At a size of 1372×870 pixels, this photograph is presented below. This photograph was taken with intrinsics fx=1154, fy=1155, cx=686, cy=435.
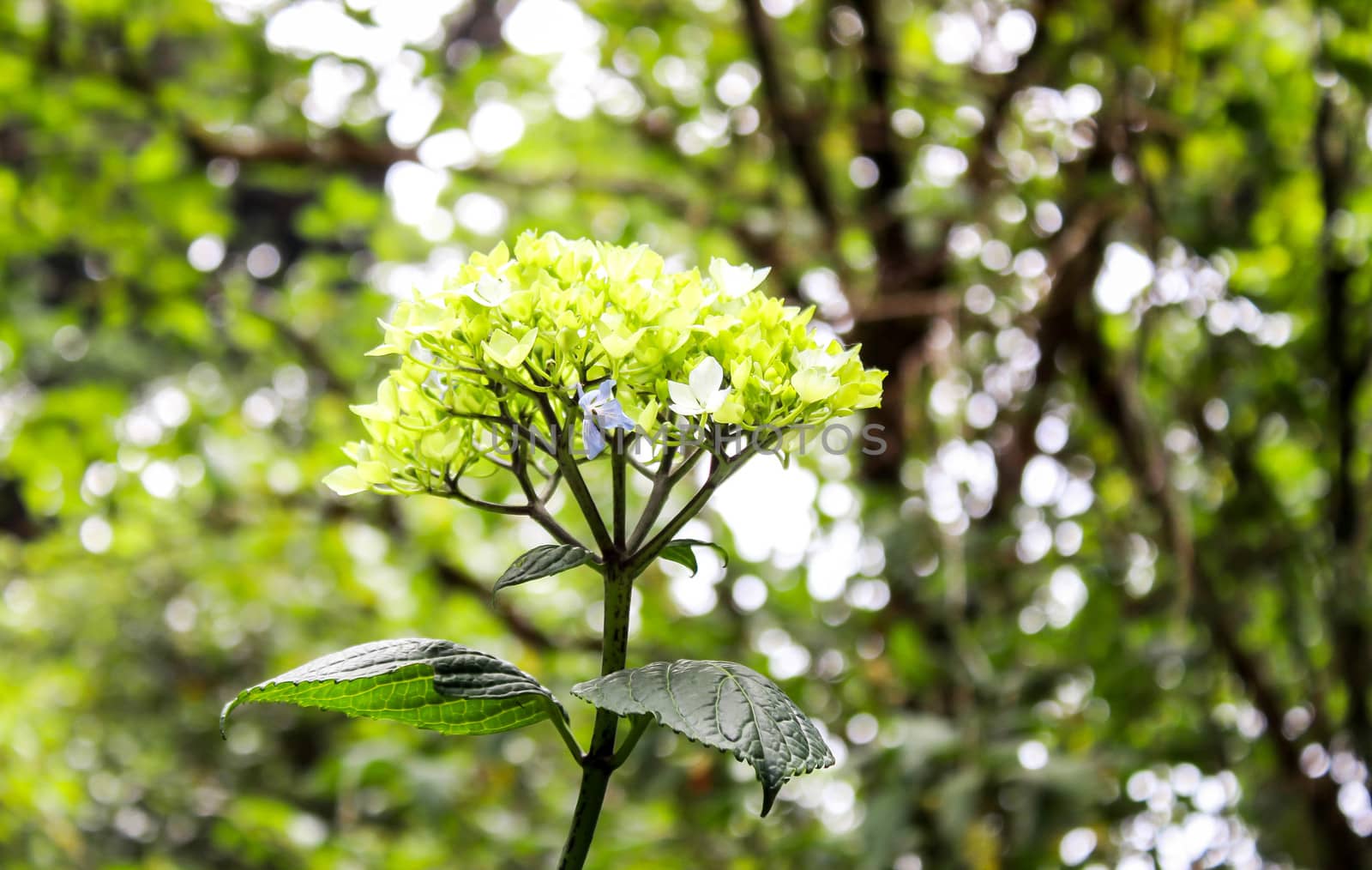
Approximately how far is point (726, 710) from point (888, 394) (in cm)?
122

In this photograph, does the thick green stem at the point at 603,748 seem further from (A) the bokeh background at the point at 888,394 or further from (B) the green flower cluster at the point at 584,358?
(A) the bokeh background at the point at 888,394

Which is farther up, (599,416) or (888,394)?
(599,416)

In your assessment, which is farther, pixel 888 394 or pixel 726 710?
pixel 888 394

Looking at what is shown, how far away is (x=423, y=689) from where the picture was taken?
1.22 feet

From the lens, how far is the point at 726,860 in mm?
1499

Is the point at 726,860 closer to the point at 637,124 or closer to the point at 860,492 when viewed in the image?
the point at 860,492

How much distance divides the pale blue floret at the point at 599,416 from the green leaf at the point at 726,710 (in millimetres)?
75

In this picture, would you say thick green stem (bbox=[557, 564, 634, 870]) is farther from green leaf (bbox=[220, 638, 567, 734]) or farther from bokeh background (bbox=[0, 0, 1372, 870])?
bokeh background (bbox=[0, 0, 1372, 870])

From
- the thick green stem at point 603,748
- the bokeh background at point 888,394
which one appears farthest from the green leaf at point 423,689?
the bokeh background at point 888,394

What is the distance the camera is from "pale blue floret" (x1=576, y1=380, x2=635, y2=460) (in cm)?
36

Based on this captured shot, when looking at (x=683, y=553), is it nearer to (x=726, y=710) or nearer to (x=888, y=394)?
(x=726, y=710)

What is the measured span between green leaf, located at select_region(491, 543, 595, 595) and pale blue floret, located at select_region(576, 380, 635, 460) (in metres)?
0.03

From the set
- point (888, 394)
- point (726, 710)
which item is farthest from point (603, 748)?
point (888, 394)

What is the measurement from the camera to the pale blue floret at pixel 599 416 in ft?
1.18
